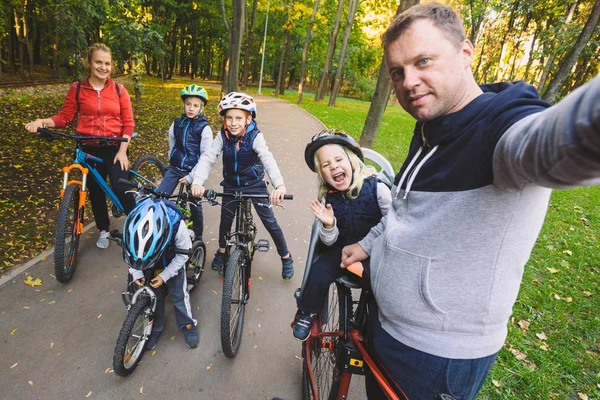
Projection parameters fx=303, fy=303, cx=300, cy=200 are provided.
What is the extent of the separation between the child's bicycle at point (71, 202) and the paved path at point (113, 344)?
28 centimetres

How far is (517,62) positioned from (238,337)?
3852cm

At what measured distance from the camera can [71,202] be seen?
3.62 meters

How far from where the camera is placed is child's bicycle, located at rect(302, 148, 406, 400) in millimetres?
1644

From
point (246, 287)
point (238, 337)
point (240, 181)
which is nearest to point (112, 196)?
point (240, 181)

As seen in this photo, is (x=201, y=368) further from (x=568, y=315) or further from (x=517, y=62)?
(x=517, y=62)

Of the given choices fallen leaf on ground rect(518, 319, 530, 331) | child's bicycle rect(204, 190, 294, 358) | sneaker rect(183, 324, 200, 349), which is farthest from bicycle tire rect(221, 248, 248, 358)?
fallen leaf on ground rect(518, 319, 530, 331)

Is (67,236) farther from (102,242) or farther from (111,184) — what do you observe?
(111,184)

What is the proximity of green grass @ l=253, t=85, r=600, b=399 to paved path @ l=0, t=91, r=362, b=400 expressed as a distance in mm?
2150

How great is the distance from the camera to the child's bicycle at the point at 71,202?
339 cm

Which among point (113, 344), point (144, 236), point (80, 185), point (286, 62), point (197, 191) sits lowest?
point (113, 344)

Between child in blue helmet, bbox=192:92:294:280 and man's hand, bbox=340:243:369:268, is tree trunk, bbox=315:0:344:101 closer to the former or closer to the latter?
child in blue helmet, bbox=192:92:294:280

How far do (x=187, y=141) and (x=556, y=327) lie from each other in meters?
5.36

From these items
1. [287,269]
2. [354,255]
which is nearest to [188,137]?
[287,269]

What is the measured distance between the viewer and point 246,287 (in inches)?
131
